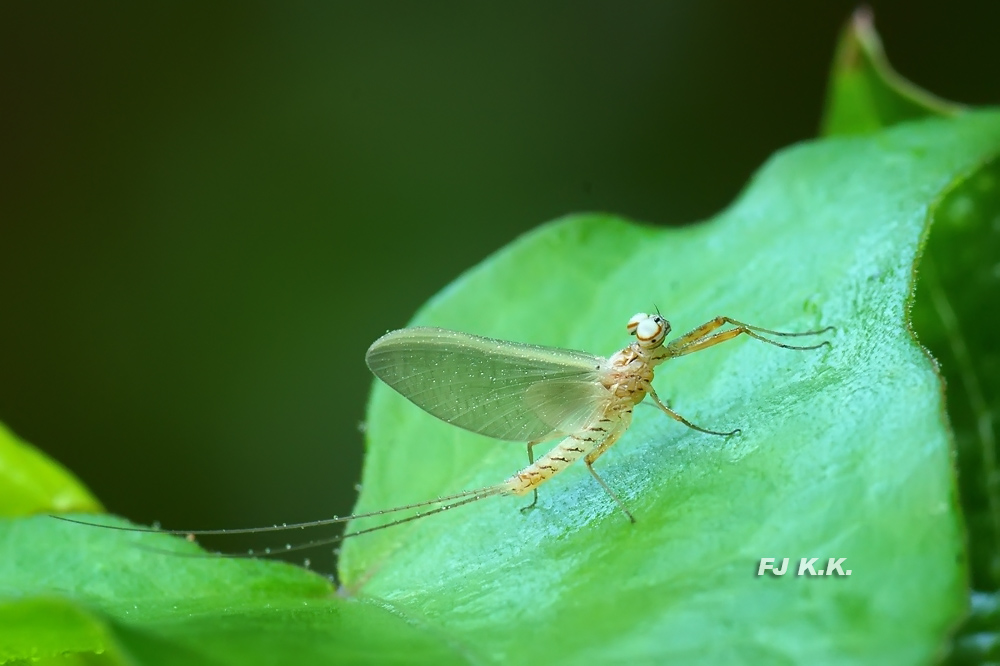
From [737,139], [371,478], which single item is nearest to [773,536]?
[371,478]

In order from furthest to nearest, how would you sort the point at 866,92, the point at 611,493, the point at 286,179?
the point at 286,179, the point at 866,92, the point at 611,493

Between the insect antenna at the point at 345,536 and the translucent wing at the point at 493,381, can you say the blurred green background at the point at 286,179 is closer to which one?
the translucent wing at the point at 493,381

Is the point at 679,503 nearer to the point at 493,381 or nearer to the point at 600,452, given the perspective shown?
the point at 600,452

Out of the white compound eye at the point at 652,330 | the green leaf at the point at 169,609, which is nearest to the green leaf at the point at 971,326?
the white compound eye at the point at 652,330

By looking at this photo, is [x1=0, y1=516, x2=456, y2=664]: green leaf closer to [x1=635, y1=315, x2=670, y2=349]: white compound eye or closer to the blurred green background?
[x1=635, y1=315, x2=670, y2=349]: white compound eye

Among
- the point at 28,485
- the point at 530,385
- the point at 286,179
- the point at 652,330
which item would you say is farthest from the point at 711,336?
the point at 286,179

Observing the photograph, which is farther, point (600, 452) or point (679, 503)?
point (600, 452)
